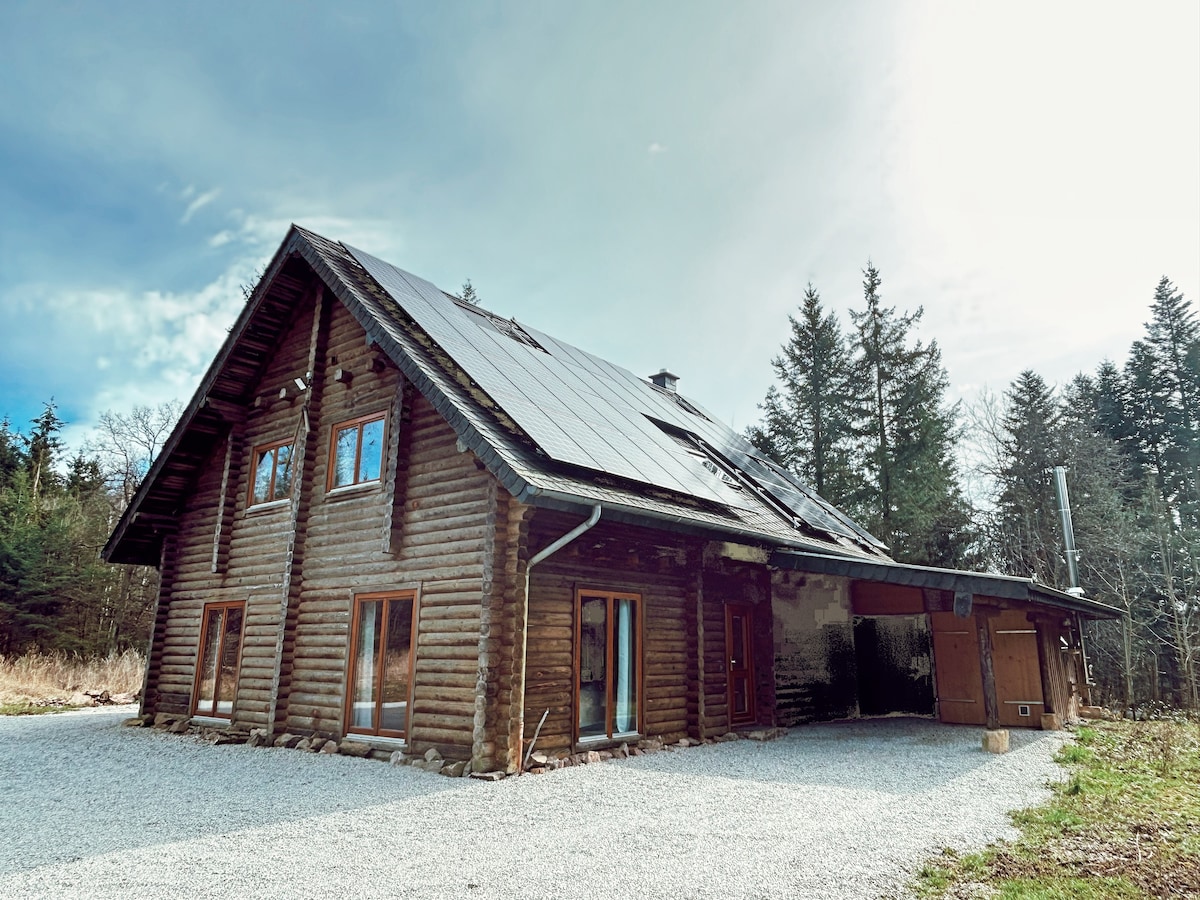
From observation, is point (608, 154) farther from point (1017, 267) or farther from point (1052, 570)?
point (1052, 570)

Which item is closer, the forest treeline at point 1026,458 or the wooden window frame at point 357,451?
the wooden window frame at point 357,451

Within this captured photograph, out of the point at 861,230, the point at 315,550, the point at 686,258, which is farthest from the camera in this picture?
the point at 686,258

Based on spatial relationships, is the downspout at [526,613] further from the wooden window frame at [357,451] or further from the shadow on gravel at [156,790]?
the wooden window frame at [357,451]

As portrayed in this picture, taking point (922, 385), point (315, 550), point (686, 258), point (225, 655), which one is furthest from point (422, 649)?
point (922, 385)

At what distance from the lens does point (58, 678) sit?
754 inches

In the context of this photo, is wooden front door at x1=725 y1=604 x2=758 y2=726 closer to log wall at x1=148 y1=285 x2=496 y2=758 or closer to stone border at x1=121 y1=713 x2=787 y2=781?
stone border at x1=121 y1=713 x2=787 y2=781

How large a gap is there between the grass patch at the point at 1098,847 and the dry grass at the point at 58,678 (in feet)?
59.6

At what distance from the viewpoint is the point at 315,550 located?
35.2 ft

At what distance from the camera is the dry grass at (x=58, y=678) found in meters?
16.9

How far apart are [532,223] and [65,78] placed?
6623 millimetres

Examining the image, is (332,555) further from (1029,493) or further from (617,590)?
(1029,493)

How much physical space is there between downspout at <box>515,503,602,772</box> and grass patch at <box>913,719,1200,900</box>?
4481mm

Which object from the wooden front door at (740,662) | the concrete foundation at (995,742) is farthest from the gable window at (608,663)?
the concrete foundation at (995,742)

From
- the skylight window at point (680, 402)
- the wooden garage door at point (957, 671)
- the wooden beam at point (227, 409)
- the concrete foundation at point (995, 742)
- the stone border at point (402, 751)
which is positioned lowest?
the stone border at point (402, 751)
